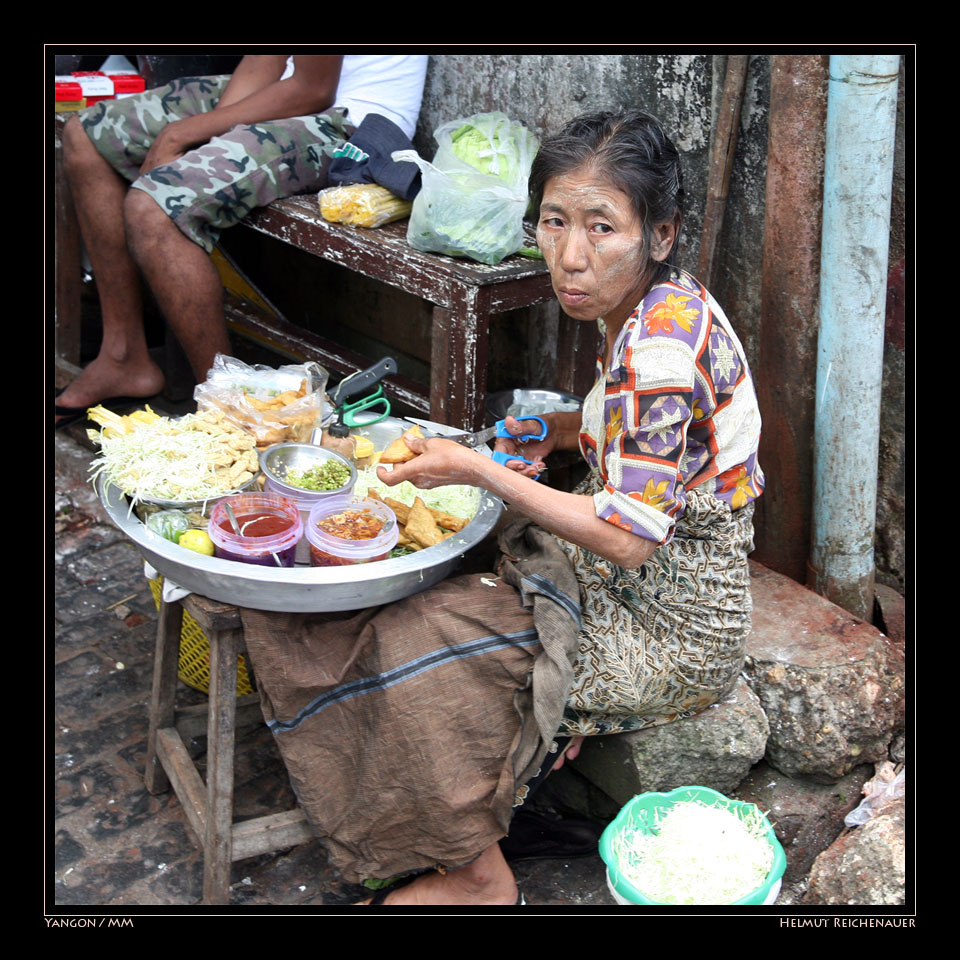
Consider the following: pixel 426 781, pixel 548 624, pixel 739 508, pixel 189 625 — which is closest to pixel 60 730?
pixel 189 625

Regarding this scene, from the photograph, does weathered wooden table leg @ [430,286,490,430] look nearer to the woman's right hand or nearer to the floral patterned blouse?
the woman's right hand

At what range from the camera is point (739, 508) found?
2586 mm

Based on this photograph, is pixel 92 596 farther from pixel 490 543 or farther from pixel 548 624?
pixel 548 624

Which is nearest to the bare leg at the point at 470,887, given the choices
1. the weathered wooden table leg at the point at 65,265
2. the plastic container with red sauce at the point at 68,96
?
the weathered wooden table leg at the point at 65,265

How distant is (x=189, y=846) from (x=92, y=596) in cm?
136

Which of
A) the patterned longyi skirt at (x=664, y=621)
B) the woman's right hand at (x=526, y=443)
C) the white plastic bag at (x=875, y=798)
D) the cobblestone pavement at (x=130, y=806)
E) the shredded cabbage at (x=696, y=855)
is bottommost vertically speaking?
the cobblestone pavement at (x=130, y=806)

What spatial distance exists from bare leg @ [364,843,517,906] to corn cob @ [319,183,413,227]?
2.25 m

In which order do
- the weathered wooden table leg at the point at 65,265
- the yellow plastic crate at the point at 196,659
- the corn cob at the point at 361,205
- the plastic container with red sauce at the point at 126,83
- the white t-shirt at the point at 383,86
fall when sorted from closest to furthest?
the yellow plastic crate at the point at 196,659 → the corn cob at the point at 361,205 → the white t-shirt at the point at 383,86 → the weathered wooden table leg at the point at 65,265 → the plastic container with red sauce at the point at 126,83

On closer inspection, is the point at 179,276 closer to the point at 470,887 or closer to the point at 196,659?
the point at 196,659

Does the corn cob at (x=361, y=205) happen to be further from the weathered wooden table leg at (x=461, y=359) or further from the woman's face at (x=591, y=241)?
the woman's face at (x=591, y=241)

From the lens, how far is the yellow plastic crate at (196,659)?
3260 mm

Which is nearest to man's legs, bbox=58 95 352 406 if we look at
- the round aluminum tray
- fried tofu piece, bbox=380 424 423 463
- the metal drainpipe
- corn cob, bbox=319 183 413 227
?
corn cob, bbox=319 183 413 227

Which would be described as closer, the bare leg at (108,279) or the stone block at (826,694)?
the stone block at (826,694)

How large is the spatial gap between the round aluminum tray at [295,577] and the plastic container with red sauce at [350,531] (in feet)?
0.15
